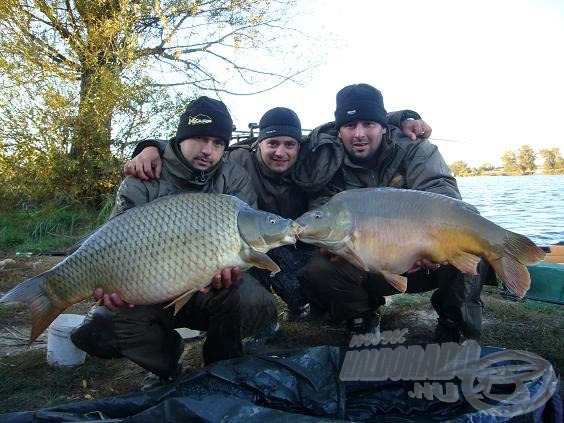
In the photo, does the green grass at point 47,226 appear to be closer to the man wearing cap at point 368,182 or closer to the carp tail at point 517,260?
the man wearing cap at point 368,182

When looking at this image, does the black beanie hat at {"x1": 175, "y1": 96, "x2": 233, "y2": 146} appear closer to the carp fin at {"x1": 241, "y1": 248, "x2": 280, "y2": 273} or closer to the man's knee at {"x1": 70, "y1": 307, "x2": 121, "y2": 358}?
the carp fin at {"x1": 241, "y1": 248, "x2": 280, "y2": 273}

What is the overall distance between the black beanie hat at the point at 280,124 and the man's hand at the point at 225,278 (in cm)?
92

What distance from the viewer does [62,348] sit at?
2.02 metres

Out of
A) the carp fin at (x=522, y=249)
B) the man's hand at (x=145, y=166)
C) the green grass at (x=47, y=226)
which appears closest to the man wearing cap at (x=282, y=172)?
the man's hand at (x=145, y=166)

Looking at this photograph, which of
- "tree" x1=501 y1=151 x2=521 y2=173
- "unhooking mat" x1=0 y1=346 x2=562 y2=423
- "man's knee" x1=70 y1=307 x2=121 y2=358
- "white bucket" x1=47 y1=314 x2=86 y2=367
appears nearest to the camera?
"unhooking mat" x1=0 y1=346 x2=562 y2=423

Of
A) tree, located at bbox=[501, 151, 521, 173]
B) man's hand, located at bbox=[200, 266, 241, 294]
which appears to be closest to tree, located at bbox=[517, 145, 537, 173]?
tree, located at bbox=[501, 151, 521, 173]

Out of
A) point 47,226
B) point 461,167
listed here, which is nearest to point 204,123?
point 47,226

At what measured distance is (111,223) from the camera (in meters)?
Answer: 1.66

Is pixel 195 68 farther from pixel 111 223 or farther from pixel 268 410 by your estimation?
pixel 268 410

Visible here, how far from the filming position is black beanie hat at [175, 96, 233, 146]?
6.81 feet

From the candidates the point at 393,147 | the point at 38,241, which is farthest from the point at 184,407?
the point at 38,241

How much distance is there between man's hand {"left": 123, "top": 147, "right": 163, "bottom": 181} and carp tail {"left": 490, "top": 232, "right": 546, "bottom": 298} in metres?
1.43

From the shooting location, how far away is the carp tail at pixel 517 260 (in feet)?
5.56

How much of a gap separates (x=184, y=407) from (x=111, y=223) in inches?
28.4
